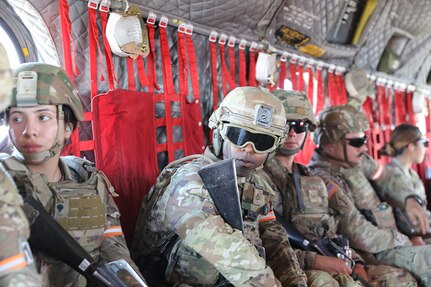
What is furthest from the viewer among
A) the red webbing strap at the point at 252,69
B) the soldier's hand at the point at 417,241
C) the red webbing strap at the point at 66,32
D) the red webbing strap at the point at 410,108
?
→ the red webbing strap at the point at 410,108

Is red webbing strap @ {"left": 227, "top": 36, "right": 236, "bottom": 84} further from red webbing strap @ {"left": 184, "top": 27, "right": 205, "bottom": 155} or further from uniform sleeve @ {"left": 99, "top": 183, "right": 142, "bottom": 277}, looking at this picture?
uniform sleeve @ {"left": 99, "top": 183, "right": 142, "bottom": 277}

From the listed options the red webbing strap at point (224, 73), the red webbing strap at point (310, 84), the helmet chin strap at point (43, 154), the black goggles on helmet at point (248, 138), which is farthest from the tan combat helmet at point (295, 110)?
the helmet chin strap at point (43, 154)

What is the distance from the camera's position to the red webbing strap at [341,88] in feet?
16.0

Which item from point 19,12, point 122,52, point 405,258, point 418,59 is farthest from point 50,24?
point 418,59

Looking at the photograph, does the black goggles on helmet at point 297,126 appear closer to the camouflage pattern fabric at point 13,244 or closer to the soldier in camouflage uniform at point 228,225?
the soldier in camouflage uniform at point 228,225

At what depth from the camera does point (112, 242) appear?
219 cm

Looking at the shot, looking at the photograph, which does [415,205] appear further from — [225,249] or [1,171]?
[1,171]

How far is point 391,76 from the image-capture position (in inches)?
220

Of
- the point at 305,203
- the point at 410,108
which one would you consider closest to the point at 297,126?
the point at 305,203

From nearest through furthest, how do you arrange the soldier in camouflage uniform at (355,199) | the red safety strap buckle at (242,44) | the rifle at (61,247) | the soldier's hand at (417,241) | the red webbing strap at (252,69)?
the rifle at (61,247), the soldier in camouflage uniform at (355,199), the red safety strap buckle at (242,44), the red webbing strap at (252,69), the soldier's hand at (417,241)

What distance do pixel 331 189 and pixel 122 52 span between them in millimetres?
1698

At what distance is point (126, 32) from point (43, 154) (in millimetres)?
987

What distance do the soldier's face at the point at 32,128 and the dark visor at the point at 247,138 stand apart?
0.86 m

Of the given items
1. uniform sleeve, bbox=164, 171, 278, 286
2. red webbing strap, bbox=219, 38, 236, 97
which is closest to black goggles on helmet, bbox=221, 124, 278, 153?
uniform sleeve, bbox=164, 171, 278, 286
